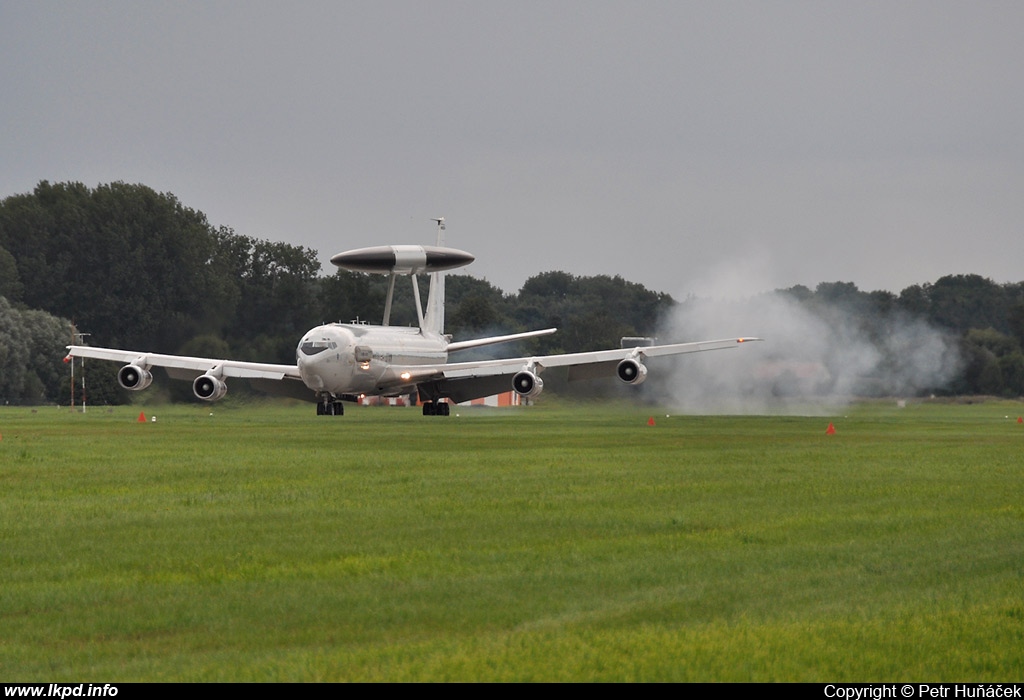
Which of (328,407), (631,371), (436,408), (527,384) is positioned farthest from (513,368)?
(328,407)

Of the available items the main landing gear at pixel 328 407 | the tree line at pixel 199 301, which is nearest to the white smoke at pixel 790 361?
the tree line at pixel 199 301

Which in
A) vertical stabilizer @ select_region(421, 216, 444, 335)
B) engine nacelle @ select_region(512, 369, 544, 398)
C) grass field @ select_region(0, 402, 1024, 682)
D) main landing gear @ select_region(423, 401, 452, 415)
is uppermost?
vertical stabilizer @ select_region(421, 216, 444, 335)

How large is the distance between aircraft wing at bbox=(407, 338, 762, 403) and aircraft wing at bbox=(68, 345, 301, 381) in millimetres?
5982

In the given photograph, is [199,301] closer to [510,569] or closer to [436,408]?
[436,408]

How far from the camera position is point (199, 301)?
8244 cm

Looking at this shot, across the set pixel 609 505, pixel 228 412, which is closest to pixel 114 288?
pixel 228 412

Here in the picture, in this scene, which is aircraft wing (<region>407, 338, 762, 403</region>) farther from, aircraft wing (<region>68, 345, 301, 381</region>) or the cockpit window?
the cockpit window

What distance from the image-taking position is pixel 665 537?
58.7 ft

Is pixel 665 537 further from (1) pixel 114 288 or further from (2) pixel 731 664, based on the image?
(1) pixel 114 288

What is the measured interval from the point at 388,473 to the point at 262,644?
16.7 metres

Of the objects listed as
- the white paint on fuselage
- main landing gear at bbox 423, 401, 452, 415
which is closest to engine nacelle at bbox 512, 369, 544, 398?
the white paint on fuselage

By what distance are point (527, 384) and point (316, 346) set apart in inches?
350

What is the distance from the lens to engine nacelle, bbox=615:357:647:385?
205 feet

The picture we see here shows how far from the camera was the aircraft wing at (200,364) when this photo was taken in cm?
6525
